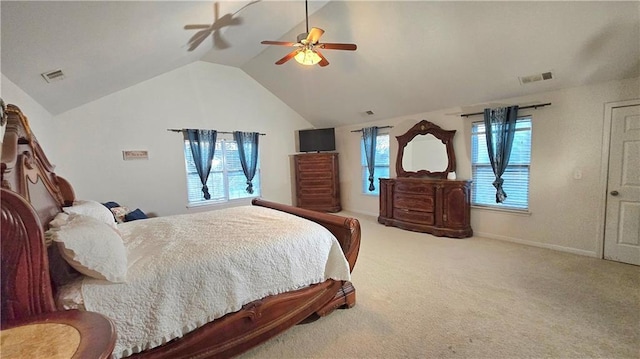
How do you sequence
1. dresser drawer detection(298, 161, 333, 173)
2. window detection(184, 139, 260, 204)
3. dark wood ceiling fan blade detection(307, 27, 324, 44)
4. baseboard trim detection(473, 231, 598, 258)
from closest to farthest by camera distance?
dark wood ceiling fan blade detection(307, 27, 324, 44)
baseboard trim detection(473, 231, 598, 258)
window detection(184, 139, 260, 204)
dresser drawer detection(298, 161, 333, 173)

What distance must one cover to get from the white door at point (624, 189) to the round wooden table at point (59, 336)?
195 inches

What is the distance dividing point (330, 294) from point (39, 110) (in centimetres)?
399

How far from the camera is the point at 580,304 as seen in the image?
7.63 feet

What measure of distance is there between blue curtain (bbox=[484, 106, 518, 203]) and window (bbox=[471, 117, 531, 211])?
107 mm

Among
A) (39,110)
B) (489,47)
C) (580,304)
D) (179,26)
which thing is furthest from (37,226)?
(489,47)

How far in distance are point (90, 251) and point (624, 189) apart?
5.21 meters

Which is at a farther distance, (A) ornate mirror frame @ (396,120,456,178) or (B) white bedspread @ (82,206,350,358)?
(A) ornate mirror frame @ (396,120,456,178)

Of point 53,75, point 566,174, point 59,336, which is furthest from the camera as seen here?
point 566,174

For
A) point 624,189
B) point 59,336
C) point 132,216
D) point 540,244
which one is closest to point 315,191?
point 132,216

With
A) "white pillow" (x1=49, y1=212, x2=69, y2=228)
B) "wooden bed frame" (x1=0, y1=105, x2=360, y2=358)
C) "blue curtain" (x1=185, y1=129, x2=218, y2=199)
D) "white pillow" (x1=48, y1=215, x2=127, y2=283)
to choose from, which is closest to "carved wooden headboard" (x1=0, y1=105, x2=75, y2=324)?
"wooden bed frame" (x1=0, y1=105, x2=360, y2=358)

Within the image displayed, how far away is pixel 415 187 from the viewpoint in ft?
15.4

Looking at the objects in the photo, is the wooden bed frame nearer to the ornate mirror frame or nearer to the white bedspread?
the white bedspread

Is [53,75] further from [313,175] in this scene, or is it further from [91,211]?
[313,175]

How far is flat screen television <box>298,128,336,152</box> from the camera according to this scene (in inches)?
248
